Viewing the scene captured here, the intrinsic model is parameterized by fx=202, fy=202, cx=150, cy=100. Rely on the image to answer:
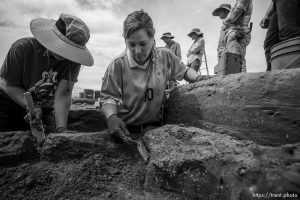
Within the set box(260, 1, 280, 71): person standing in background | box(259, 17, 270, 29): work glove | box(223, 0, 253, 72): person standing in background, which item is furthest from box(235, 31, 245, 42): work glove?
box(260, 1, 280, 71): person standing in background

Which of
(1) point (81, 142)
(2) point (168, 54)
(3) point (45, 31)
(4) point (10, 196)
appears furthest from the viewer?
(2) point (168, 54)

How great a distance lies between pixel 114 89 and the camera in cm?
203

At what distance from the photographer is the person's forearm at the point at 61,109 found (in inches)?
87.8

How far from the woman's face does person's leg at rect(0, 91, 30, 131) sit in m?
1.59

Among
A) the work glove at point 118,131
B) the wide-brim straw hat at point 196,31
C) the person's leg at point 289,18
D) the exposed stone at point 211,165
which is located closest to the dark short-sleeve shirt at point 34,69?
the work glove at point 118,131

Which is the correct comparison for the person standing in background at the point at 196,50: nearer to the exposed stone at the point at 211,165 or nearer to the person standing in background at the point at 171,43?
the person standing in background at the point at 171,43

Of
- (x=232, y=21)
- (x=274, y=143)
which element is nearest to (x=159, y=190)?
(x=274, y=143)

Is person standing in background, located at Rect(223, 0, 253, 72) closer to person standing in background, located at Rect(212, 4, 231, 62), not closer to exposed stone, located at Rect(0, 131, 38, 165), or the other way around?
person standing in background, located at Rect(212, 4, 231, 62)

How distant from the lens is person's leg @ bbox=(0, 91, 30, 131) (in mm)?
2340

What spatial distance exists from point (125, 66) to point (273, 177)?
1658mm

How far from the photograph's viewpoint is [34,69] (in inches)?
85.0

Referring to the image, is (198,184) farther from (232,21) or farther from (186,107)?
(232,21)

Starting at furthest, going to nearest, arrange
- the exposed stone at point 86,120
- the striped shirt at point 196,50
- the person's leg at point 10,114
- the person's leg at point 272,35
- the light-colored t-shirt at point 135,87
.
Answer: the striped shirt at point 196,50, the exposed stone at point 86,120, the person's leg at point 272,35, the person's leg at point 10,114, the light-colored t-shirt at point 135,87

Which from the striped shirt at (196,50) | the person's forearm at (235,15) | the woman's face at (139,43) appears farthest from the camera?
the striped shirt at (196,50)
